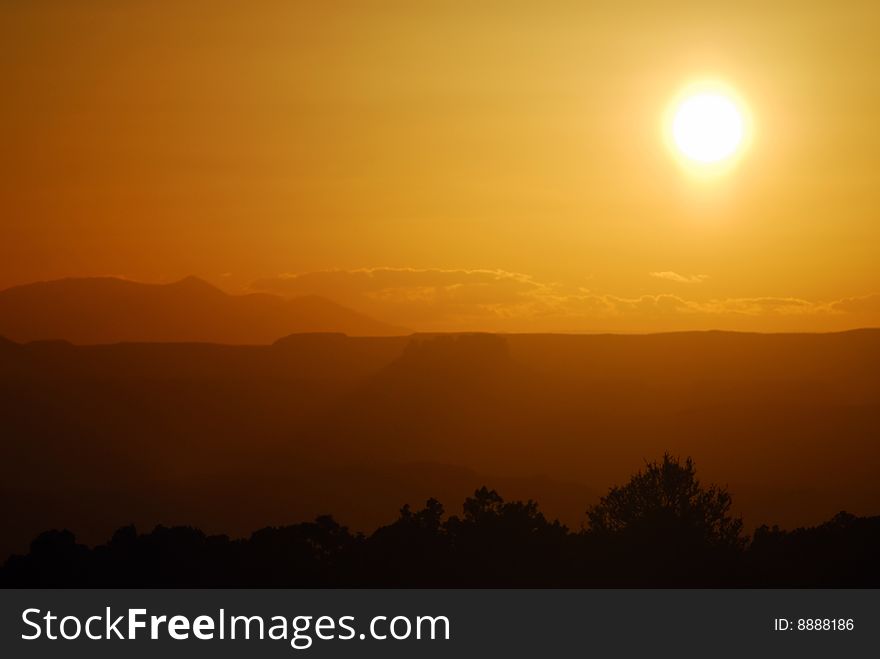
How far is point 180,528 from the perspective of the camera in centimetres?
6116

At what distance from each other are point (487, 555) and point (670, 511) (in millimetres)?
9236

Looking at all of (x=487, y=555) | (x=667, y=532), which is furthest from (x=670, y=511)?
(x=487, y=555)

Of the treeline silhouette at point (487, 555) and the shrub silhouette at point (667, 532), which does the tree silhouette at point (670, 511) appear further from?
the treeline silhouette at point (487, 555)

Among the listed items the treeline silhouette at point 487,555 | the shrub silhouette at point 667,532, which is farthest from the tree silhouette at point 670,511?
the treeline silhouette at point 487,555

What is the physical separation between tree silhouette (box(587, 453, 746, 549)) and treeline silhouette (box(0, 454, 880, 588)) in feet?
0.34

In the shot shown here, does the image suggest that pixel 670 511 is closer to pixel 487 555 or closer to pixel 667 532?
pixel 667 532

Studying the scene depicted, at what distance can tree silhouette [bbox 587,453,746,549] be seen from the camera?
59.2 metres

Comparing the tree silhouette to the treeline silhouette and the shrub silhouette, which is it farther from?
the treeline silhouette

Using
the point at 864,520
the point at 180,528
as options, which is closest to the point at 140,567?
the point at 180,528

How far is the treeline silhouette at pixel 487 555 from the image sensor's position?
178 ft

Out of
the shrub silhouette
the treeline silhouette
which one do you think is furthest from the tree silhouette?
the treeline silhouette

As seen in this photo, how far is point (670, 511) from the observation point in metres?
61.6

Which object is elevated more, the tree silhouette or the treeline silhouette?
the tree silhouette
